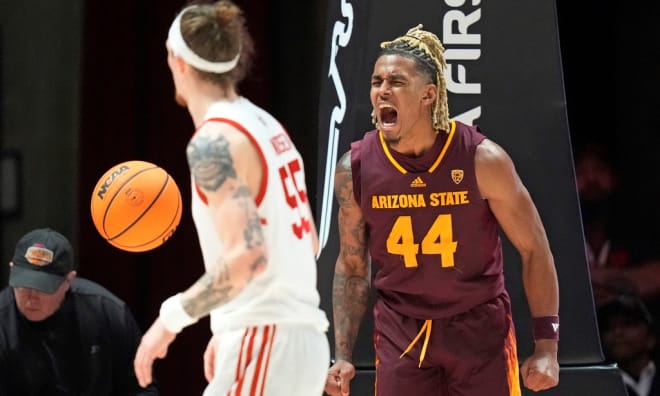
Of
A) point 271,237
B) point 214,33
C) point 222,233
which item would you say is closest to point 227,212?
point 222,233

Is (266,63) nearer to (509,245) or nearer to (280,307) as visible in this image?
(509,245)

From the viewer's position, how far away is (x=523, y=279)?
4750mm

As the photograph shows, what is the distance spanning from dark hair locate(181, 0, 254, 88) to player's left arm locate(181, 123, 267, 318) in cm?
21

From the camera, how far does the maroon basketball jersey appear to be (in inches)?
181

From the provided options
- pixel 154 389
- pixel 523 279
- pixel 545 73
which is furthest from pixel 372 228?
pixel 154 389

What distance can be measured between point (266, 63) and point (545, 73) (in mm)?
2154

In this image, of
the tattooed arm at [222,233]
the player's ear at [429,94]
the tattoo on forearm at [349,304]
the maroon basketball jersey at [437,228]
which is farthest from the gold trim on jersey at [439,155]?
the tattooed arm at [222,233]

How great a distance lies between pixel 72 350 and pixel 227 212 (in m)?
2.36

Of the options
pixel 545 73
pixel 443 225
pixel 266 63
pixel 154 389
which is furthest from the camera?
pixel 266 63

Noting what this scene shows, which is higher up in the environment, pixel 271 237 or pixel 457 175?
pixel 457 175

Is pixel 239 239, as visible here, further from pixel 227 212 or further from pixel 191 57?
pixel 191 57

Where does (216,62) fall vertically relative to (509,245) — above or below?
above

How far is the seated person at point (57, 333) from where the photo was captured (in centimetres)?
546

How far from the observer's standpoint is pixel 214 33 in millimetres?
3639
